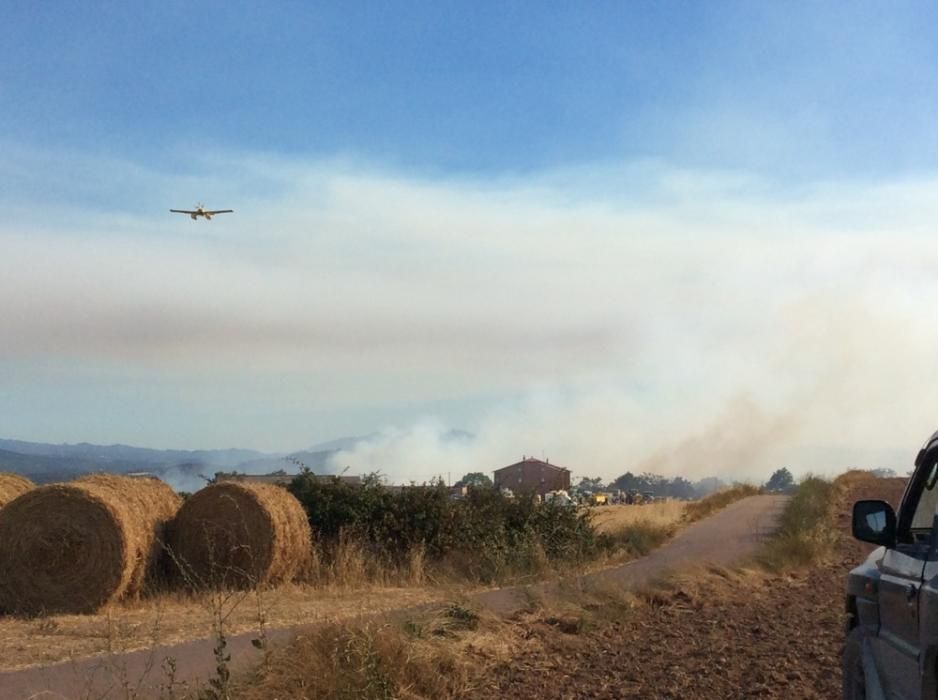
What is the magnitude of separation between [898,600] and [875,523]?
68 centimetres

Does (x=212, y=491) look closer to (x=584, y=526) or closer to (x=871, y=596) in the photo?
(x=584, y=526)

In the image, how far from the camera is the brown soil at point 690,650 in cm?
931

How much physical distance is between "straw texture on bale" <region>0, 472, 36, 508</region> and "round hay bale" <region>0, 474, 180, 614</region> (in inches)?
75.9

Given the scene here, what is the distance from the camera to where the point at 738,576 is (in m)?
17.4

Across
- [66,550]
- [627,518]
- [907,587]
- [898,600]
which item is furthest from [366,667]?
[627,518]

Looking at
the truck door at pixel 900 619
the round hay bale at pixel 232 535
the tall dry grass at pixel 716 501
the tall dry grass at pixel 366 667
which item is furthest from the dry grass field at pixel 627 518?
the truck door at pixel 900 619

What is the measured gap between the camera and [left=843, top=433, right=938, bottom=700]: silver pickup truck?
4.35m

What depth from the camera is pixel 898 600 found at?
5090 mm

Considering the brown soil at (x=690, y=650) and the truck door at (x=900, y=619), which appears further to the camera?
the brown soil at (x=690, y=650)

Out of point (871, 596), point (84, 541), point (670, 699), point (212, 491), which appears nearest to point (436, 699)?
point (670, 699)

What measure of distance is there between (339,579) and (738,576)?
6.39 metres

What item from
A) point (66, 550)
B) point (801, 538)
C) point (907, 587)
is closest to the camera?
point (907, 587)

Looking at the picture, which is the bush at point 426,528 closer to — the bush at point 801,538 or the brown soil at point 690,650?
the bush at point 801,538

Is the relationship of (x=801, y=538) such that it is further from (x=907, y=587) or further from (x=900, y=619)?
(x=907, y=587)
